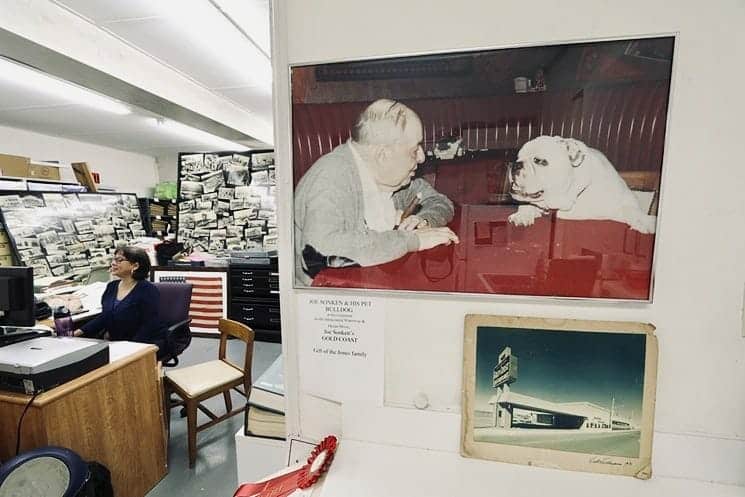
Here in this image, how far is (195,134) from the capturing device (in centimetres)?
520

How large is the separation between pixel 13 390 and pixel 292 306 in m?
1.57

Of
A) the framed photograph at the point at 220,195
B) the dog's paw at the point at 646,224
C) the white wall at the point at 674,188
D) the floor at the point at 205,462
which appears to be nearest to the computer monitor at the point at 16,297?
the floor at the point at 205,462

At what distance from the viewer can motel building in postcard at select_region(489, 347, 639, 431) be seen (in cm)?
69

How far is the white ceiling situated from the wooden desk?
2064mm

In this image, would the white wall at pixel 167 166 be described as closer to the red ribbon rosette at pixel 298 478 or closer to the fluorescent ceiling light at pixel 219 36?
the fluorescent ceiling light at pixel 219 36

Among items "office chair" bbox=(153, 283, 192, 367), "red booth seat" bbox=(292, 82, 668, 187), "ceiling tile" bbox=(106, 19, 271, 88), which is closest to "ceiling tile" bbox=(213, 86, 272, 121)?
"ceiling tile" bbox=(106, 19, 271, 88)

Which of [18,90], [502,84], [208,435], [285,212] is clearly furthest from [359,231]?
[18,90]

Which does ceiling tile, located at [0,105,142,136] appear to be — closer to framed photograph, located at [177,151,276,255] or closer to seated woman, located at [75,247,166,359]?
framed photograph, located at [177,151,276,255]

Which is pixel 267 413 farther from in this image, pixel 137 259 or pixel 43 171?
pixel 43 171

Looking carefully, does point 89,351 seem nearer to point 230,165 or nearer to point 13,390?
point 13,390

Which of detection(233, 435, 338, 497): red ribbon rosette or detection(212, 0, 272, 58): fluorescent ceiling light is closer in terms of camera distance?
detection(233, 435, 338, 497): red ribbon rosette

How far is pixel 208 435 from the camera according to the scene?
2434 mm

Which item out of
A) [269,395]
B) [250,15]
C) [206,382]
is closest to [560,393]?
[269,395]

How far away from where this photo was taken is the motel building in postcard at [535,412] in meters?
0.69
